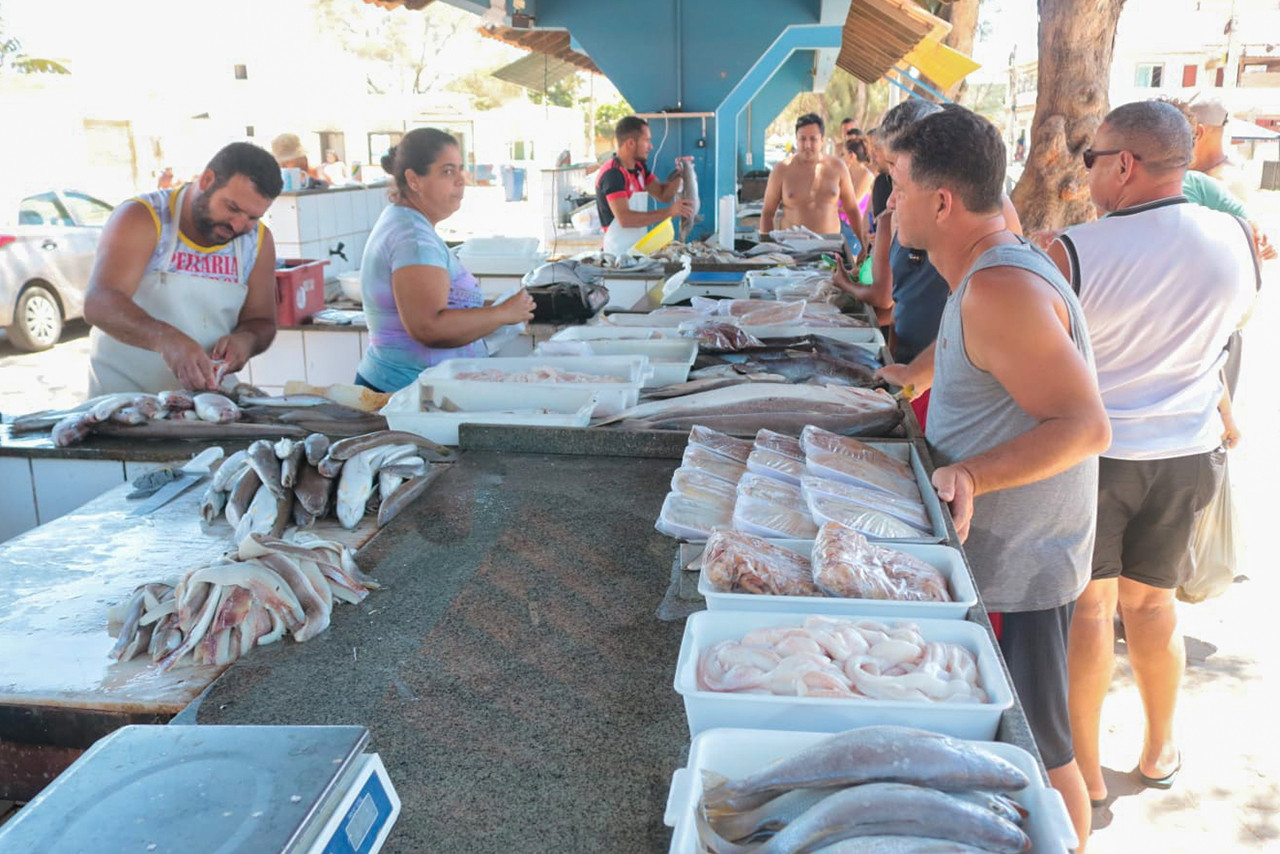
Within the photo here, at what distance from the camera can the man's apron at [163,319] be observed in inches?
147

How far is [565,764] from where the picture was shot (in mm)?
1473

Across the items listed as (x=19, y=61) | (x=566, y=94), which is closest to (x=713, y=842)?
(x=19, y=61)

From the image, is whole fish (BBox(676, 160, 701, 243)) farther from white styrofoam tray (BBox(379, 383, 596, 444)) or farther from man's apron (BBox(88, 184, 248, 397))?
white styrofoam tray (BBox(379, 383, 596, 444))

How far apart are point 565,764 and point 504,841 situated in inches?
7.2

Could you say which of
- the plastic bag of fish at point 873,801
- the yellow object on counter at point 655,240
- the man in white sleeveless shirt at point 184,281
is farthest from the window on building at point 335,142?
the plastic bag of fish at point 873,801

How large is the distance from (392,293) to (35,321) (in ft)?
29.7

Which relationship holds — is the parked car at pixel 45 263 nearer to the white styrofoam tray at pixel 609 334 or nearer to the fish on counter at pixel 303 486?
the white styrofoam tray at pixel 609 334

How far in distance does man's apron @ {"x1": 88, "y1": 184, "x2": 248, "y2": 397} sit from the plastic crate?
2.20 metres

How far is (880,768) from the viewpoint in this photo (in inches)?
44.3

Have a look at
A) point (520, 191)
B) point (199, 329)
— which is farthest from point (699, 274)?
point (520, 191)

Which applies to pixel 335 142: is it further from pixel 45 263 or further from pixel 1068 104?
pixel 1068 104

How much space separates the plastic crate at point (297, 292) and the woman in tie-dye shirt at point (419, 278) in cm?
253

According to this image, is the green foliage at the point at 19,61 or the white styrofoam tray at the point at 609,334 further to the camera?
the green foliage at the point at 19,61

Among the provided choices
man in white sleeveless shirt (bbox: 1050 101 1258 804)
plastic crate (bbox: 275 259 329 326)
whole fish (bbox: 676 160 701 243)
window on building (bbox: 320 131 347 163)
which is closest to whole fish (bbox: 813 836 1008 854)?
man in white sleeveless shirt (bbox: 1050 101 1258 804)
